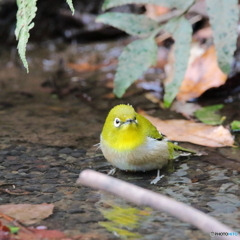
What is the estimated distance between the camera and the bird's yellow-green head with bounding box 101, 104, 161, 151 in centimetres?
395

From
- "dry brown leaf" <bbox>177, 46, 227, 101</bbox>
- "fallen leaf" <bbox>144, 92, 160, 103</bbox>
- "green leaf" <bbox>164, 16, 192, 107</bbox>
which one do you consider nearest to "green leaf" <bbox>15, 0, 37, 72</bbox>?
"green leaf" <bbox>164, 16, 192, 107</bbox>

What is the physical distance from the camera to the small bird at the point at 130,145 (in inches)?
154

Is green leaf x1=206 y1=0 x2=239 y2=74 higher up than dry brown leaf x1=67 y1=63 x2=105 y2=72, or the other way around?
green leaf x1=206 y1=0 x2=239 y2=74

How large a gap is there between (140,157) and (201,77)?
255 centimetres

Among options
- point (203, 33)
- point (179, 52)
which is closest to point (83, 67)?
point (203, 33)

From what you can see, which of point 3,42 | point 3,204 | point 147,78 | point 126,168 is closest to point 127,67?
point 126,168

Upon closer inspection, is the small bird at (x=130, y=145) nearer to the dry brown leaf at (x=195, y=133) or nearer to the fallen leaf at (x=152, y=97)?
the dry brown leaf at (x=195, y=133)

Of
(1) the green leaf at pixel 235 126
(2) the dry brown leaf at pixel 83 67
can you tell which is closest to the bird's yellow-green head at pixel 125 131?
(1) the green leaf at pixel 235 126

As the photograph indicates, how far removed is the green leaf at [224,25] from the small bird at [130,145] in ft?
4.18

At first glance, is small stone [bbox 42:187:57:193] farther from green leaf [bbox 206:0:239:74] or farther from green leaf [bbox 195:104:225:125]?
green leaf [bbox 206:0:239:74]

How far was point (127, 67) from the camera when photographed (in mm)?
4961

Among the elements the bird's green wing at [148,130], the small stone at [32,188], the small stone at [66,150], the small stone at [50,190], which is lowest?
the small stone at [50,190]

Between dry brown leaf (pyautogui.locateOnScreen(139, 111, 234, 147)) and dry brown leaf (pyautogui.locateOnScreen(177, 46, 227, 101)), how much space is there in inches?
39.9

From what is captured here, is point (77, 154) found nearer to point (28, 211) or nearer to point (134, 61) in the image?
point (134, 61)
